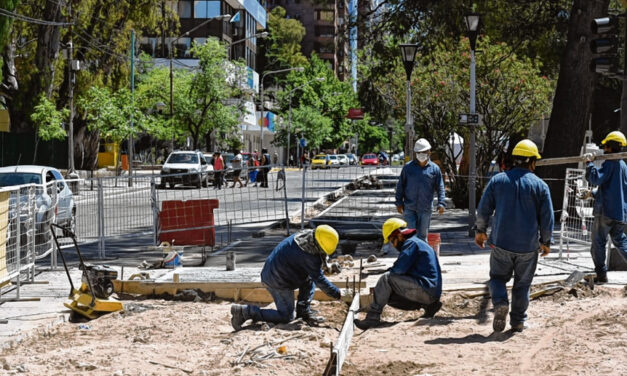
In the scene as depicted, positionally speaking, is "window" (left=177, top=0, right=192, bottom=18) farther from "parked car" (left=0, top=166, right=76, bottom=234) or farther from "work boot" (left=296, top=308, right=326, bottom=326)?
"work boot" (left=296, top=308, right=326, bottom=326)

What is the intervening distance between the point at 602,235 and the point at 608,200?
0.43m

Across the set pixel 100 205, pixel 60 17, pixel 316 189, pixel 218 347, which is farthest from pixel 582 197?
pixel 60 17

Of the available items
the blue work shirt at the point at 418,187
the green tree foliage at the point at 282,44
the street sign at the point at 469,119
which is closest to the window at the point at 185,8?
the green tree foliage at the point at 282,44

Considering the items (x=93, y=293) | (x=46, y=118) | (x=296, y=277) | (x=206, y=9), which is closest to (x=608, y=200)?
(x=296, y=277)

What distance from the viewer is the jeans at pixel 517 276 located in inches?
350

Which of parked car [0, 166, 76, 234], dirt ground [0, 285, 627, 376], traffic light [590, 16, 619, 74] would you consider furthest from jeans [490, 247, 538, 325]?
parked car [0, 166, 76, 234]

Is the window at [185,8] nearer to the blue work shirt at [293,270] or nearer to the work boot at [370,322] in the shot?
the blue work shirt at [293,270]

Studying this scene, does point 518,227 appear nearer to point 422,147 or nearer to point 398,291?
point 398,291

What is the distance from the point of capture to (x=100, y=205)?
16.2 metres

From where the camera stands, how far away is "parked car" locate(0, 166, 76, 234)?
13.3m

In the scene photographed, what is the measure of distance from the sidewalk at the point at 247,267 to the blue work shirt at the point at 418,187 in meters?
1.01

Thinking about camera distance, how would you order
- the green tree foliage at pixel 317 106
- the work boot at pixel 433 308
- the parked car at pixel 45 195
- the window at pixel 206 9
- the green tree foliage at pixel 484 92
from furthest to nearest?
the green tree foliage at pixel 317 106, the window at pixel 206 9, the green tree foliage at pixel 484 92, the parked car at pixel 45 195, the work boot at pixel 433 308

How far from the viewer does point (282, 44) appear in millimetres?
118875

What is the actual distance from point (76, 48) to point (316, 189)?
80.4ft
